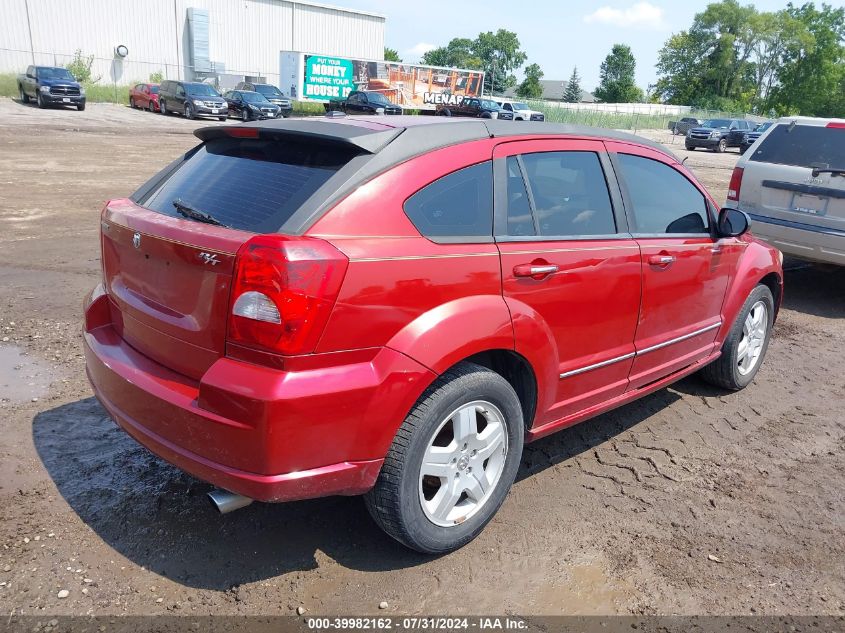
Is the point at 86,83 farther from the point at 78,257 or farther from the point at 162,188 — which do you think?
the point at 162,188

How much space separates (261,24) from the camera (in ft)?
171

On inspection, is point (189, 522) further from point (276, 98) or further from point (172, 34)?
point (172, 34)

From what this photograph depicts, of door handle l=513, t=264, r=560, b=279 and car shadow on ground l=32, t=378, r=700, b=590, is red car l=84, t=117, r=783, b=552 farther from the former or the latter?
car shadow on ground l=32, t=378, r=700, b=590

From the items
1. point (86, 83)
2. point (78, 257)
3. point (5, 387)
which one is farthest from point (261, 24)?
point (5, 387)

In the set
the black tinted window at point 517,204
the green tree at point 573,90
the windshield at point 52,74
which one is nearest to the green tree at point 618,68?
the green tree at point 573,90

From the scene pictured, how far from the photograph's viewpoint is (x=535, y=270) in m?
3.04

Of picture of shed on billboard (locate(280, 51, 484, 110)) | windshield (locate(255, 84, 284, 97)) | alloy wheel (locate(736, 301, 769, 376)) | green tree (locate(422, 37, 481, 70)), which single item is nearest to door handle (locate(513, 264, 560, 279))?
alloy wheel (locate(736, 301, 769, 376))

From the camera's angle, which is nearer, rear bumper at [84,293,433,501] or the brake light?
rear bumper at [84,293,433,501]

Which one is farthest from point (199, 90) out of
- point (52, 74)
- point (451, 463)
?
point (451, 463)

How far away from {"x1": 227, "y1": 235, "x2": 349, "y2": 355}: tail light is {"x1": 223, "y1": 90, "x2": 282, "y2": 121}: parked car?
1266 inches

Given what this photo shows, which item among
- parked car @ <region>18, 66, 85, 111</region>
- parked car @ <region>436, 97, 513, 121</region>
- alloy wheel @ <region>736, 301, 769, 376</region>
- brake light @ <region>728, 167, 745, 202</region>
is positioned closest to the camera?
alloy wheel @ <region>736, 301, 769, 376</region>

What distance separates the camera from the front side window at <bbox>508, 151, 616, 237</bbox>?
3229 millimetres

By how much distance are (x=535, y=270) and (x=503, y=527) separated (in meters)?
1.23

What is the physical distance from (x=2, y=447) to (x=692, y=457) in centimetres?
383
